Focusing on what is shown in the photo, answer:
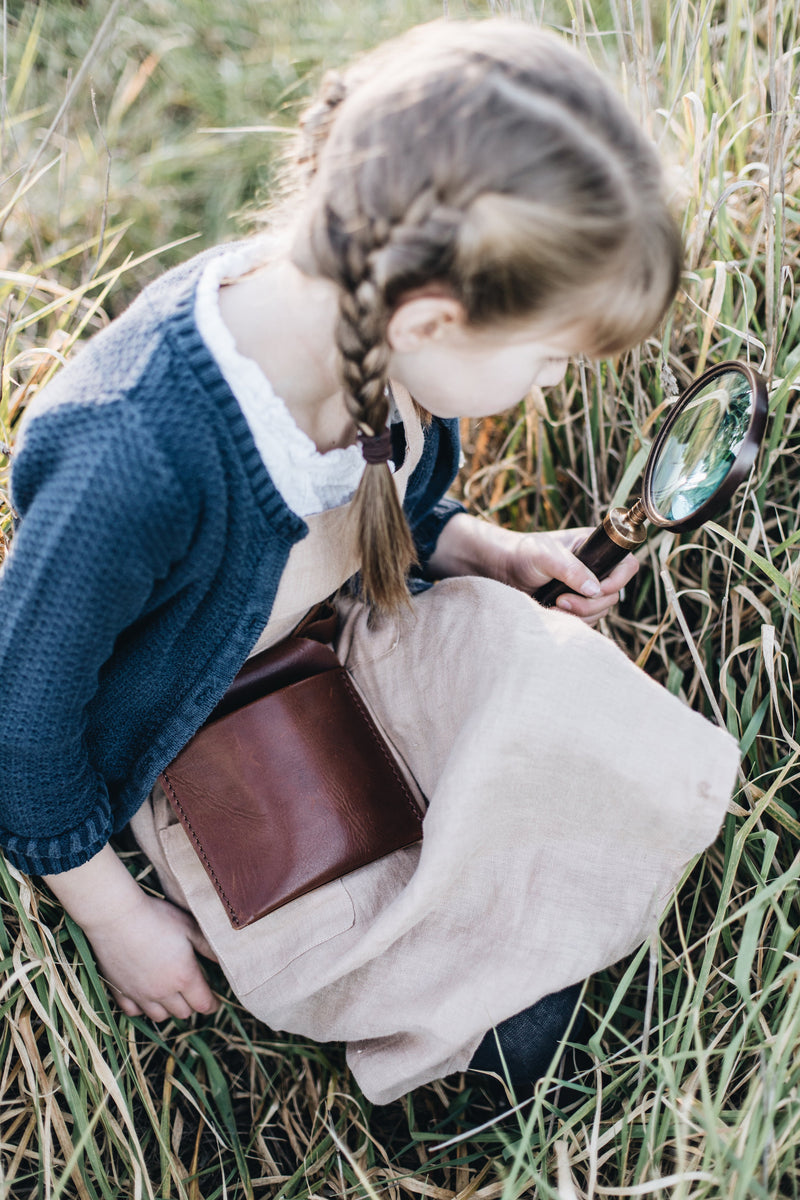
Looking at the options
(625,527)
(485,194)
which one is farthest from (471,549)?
(485,194)

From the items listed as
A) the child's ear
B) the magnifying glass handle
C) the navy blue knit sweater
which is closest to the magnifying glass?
the magnifying glass handle

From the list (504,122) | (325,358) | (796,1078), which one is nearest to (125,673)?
(325,358)

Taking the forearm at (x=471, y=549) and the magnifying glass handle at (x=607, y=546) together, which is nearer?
the magnifying glass handle at (x=607, y=546)

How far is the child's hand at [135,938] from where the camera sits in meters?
1.28

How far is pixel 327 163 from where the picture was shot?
3.09 ft

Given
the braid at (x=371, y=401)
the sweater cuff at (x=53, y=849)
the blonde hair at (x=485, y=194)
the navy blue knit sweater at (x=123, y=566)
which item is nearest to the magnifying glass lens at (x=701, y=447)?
the blonde hair at (x=485, y=194)

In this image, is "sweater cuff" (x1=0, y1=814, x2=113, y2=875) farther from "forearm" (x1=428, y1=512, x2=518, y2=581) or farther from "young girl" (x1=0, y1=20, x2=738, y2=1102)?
"forearm" (x1=428, y1=512, x2=518, y2=581)

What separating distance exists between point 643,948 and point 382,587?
59 cm

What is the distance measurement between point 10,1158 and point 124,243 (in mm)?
2052

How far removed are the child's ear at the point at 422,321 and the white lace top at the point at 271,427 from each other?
0.18 metres

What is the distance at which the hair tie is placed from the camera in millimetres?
1067

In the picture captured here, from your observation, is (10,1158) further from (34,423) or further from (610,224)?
(610,224)

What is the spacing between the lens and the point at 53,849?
119 centimetres

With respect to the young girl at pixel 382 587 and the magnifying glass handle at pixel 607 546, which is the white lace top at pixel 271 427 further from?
the magnifying glass handle at pixel 607 546
